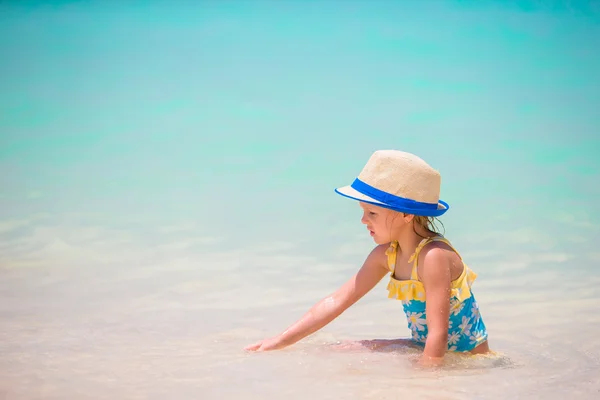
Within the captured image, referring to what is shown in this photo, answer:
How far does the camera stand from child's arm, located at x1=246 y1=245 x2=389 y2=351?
302cm

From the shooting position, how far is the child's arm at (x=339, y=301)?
119 inches

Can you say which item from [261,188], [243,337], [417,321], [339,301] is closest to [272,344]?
[339,301]

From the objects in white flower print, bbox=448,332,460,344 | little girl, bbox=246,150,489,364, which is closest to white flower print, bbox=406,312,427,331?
little girl, bbox=246,150,489,364

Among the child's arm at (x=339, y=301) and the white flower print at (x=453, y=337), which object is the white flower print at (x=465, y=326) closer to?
the white flower print at (x=453, y=337)

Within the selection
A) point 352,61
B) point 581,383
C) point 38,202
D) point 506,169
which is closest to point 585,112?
point 506,169

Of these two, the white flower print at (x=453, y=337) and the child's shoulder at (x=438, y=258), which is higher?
the child's shoulder at (x=438, y=258)

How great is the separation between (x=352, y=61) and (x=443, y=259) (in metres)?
8.24

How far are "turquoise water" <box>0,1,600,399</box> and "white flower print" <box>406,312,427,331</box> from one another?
0.48 feet

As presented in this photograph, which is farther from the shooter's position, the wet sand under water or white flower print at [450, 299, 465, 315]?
white flower print at [450, 299, 465, 315]

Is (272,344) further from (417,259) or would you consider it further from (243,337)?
(417,259)

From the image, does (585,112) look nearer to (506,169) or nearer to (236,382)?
(506,169)

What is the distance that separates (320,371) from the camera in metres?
2.71

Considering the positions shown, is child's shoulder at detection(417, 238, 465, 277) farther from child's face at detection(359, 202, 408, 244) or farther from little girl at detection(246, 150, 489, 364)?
child's face at detection(359, 202, 408, 244)

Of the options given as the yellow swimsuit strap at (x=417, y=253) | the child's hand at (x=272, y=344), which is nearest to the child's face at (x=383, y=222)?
the yellow swimsuit strap at (x=417, y=253)
